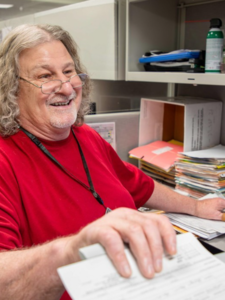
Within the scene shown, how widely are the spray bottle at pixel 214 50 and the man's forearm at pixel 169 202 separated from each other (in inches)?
19.3

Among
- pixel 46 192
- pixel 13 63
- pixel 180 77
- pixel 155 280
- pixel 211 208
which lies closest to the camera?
pixel 155 280

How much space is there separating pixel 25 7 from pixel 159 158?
1276 millimetres

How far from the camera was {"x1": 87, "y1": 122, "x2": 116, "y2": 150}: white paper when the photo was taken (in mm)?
1563

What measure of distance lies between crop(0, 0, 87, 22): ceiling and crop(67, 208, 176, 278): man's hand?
5.90ft

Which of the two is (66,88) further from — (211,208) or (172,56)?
(211,208)

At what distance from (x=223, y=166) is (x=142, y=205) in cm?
35

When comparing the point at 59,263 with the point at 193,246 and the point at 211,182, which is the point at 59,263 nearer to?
the point at 193,246

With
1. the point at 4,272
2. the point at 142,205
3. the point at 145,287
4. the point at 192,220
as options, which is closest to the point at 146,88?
the point at 142,205

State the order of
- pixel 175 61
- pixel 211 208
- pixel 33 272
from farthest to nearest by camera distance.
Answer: pixel 175 61, pixel 211 208, pixel 33 272

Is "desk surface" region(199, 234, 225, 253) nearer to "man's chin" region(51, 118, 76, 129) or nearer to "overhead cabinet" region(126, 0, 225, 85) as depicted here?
"man's chin" region(51, 118, 76, 129)

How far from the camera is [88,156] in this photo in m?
1.15

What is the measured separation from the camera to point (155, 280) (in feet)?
1.54

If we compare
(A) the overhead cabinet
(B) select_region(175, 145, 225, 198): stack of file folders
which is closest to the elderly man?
(B) select_region(175, 145, 225, 198): stack of file folders

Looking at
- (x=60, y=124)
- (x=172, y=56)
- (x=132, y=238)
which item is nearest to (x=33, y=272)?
(x=132, y=238)
